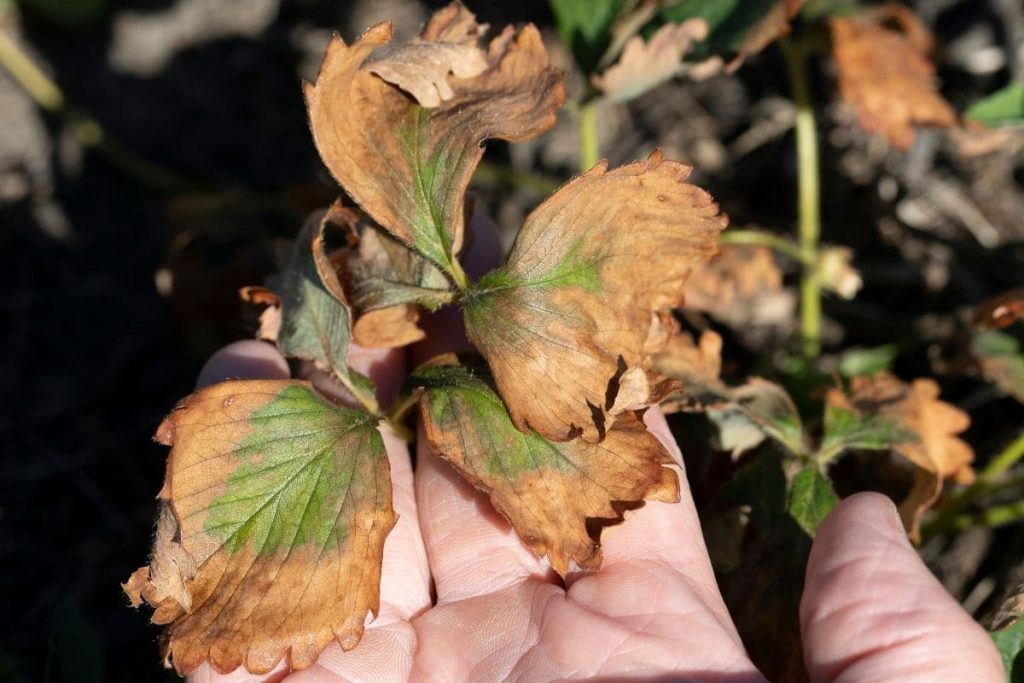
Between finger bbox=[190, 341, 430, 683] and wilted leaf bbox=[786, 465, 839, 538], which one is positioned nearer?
finger bbox=[190, 341, 430, 683]

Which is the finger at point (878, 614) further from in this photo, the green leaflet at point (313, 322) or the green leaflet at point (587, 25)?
the green leaflet at point (587, 25)

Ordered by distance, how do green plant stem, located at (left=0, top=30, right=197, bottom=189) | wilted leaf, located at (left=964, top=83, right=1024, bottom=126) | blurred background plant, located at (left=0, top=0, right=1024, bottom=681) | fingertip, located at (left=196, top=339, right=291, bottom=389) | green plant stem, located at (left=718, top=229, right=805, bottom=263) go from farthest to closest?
green plant stem, located at (left=0, top=30, right=197, bottom=189) → green plant stem, located at (left=718, top=229, right=805, bottom=263) → wilted leaf, located at (left=964, top=83, right=1024, bottom=126) → blurred background plant, located at (left=0, top=0, right=1024, bottom=681) → fingertip, located at (left=196, top=339, right=291, bottom=389)

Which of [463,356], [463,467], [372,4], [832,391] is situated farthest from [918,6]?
[463,467]

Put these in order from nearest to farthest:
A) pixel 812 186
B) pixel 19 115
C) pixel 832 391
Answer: pixel 832 391 < pixel 812 186 < pixel 19 115

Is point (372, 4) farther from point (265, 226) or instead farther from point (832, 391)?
point (832, 391)

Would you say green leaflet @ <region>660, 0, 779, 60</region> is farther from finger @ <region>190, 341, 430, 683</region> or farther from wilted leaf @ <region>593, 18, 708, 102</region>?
finger @ <region>190, 341, 430, 683</region>

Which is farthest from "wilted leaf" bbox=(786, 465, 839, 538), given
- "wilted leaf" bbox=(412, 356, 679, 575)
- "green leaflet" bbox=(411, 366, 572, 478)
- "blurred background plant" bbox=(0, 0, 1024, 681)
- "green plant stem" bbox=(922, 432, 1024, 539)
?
"green leaflet" bbox=(411, 366, 572, 478)

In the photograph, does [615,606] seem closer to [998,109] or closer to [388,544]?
[388,544]
